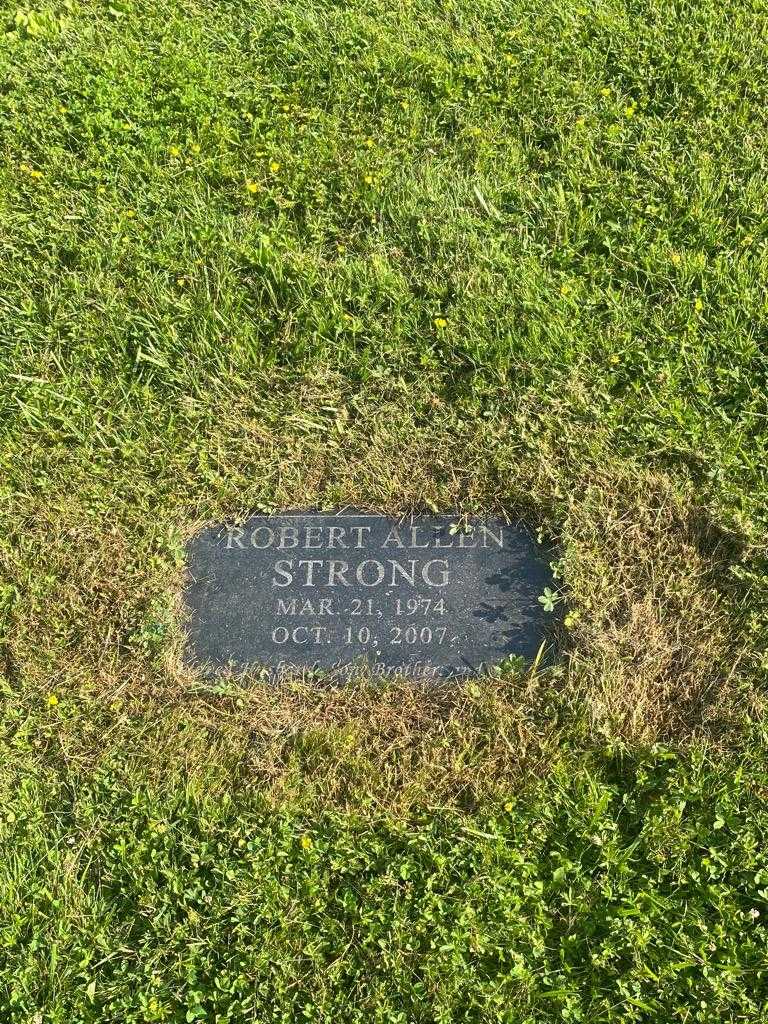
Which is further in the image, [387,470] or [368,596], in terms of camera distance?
[387,470]

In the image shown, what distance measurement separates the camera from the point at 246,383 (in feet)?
11.7

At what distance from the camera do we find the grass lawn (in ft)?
8.71

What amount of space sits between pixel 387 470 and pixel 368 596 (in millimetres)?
486

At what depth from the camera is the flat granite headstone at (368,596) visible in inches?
121

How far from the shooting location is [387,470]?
3.35 meters

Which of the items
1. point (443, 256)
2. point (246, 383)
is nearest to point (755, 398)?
point (443, 256)

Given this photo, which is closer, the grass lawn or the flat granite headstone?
the grass lawn

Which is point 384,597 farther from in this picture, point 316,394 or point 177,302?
point 177,302

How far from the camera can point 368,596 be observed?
125 inches

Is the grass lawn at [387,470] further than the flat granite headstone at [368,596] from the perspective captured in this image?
No

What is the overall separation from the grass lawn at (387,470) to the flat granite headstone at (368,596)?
9 centimetres

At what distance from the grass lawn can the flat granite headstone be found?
0.09 metres

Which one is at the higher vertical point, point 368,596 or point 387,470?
point 387,470

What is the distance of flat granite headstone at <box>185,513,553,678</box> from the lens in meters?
3.08
